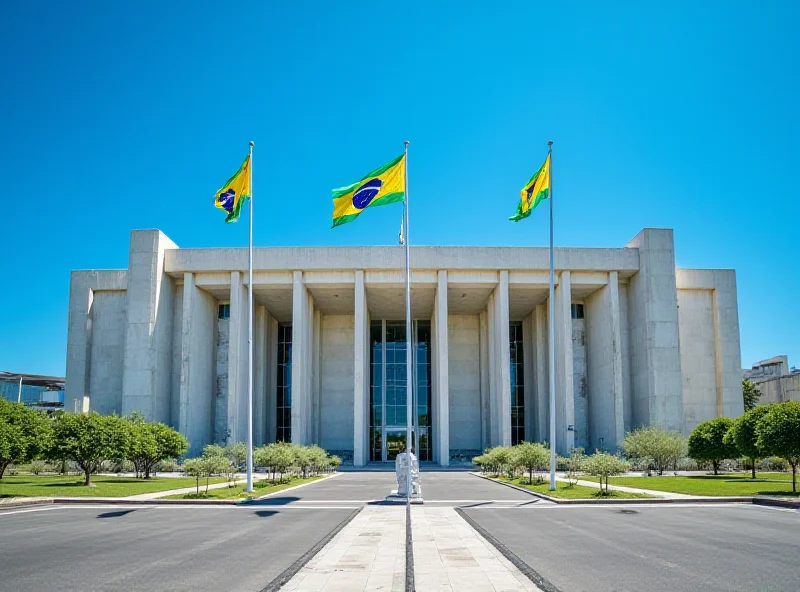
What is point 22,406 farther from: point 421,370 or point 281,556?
point 421,370

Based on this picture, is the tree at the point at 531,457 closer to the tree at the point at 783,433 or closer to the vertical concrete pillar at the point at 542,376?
the tree at the point at 783,433

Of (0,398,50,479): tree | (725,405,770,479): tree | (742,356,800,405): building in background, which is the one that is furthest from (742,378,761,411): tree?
(0,398,50,479): tree

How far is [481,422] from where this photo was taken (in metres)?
60.8

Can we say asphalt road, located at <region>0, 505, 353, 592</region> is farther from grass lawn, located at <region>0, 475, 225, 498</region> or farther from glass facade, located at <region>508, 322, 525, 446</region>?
glass facade, located at <region>508, 322, 525, 446</region>

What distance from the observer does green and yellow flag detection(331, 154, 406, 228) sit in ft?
70.5

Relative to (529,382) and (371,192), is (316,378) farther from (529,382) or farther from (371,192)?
(371,192)

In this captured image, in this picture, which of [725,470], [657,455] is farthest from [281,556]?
[725,470]

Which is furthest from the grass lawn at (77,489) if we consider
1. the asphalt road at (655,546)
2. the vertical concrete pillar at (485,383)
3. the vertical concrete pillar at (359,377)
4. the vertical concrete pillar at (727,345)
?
the vertical concrete pillar at (727,345)

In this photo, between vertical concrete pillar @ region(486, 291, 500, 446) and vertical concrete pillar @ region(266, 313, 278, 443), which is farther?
vertical concrete pillar @ region(266, 313, 278, 443)

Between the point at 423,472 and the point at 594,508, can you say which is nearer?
the point at 594,508

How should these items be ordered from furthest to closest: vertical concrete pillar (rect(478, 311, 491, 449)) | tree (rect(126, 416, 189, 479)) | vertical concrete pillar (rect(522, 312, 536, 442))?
vertical concrete pillar (rect(522, 312, 536, 442)) → vertical concrete pillar (rect(478, 311, 491, 449)) → tree (rect(126, 416, 189, 479))

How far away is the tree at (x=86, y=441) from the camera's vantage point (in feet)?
96.9

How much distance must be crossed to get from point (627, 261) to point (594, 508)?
32.3 m

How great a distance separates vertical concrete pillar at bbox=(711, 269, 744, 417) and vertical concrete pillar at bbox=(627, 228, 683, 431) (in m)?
5.50
